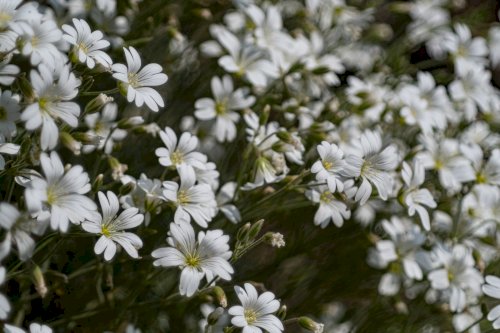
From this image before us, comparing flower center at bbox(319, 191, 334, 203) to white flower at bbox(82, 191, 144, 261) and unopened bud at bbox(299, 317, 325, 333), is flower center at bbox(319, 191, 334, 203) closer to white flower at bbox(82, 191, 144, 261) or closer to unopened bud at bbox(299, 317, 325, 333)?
unopened bud at bbox(299, 317, 325, 333)

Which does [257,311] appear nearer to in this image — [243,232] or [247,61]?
→ [243,232]

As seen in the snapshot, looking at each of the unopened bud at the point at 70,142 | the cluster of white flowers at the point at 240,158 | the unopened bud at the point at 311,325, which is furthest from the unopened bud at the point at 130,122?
the unopened bud at the point at 311,325

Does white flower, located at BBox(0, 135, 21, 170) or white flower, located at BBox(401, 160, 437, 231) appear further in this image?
white flower, located at BBox(401, 160, 437, 231)

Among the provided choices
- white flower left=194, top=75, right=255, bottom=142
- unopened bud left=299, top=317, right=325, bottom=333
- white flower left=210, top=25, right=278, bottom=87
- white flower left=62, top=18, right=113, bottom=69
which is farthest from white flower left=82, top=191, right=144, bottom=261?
white flower left=210, top=25, right=278, bottom=87

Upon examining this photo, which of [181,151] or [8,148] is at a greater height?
[8,148]

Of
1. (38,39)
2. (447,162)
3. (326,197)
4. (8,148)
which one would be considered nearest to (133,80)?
(38,39)

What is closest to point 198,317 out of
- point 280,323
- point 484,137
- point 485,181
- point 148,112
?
point 280,323

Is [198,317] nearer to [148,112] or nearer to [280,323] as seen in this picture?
[280,323]
